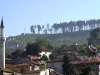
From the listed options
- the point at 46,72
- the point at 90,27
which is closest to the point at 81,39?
the point at 90,27

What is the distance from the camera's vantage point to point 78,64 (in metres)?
61.3

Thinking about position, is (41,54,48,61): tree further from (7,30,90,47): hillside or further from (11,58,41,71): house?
(7,30,90,47): hillside

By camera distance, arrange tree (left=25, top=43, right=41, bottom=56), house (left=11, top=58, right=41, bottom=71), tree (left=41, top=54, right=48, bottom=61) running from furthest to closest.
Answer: tree (left=25, top=43, right=41, bottom=56)
tree (left=41, top=54, right=48, bottom=61)
house (left=11, top=58, right=41, bottom=71)

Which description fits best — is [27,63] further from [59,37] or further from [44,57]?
[59,37]

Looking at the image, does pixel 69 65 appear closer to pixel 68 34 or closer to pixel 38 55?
pixel 38 55

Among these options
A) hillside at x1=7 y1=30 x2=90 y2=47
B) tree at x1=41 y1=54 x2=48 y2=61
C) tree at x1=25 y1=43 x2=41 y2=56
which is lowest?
tree at x1=41 y1=54 x2=48 y2=61

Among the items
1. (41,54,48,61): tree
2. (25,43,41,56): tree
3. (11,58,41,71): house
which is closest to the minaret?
(11,58,41,71): house

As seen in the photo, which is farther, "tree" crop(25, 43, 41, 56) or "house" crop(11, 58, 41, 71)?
"tree" crop(25, 43, 41, 56)

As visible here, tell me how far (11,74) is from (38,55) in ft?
115

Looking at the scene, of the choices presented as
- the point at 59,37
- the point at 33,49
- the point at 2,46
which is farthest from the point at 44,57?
the point at 59,37

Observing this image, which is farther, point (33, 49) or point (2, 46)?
point (33, 49)

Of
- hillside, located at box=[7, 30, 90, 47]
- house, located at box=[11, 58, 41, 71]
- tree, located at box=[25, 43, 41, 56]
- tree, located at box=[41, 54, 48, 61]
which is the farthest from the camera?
hillside, located at box=[7, 30, 90, 47]

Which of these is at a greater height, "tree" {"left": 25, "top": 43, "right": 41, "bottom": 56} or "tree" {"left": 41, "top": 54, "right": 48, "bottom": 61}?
"tree" {"left": 25, "top": 43, "right": 41, "bottom": 56}

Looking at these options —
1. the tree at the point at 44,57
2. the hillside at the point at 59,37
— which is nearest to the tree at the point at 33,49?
the tree at the point at 44,57
